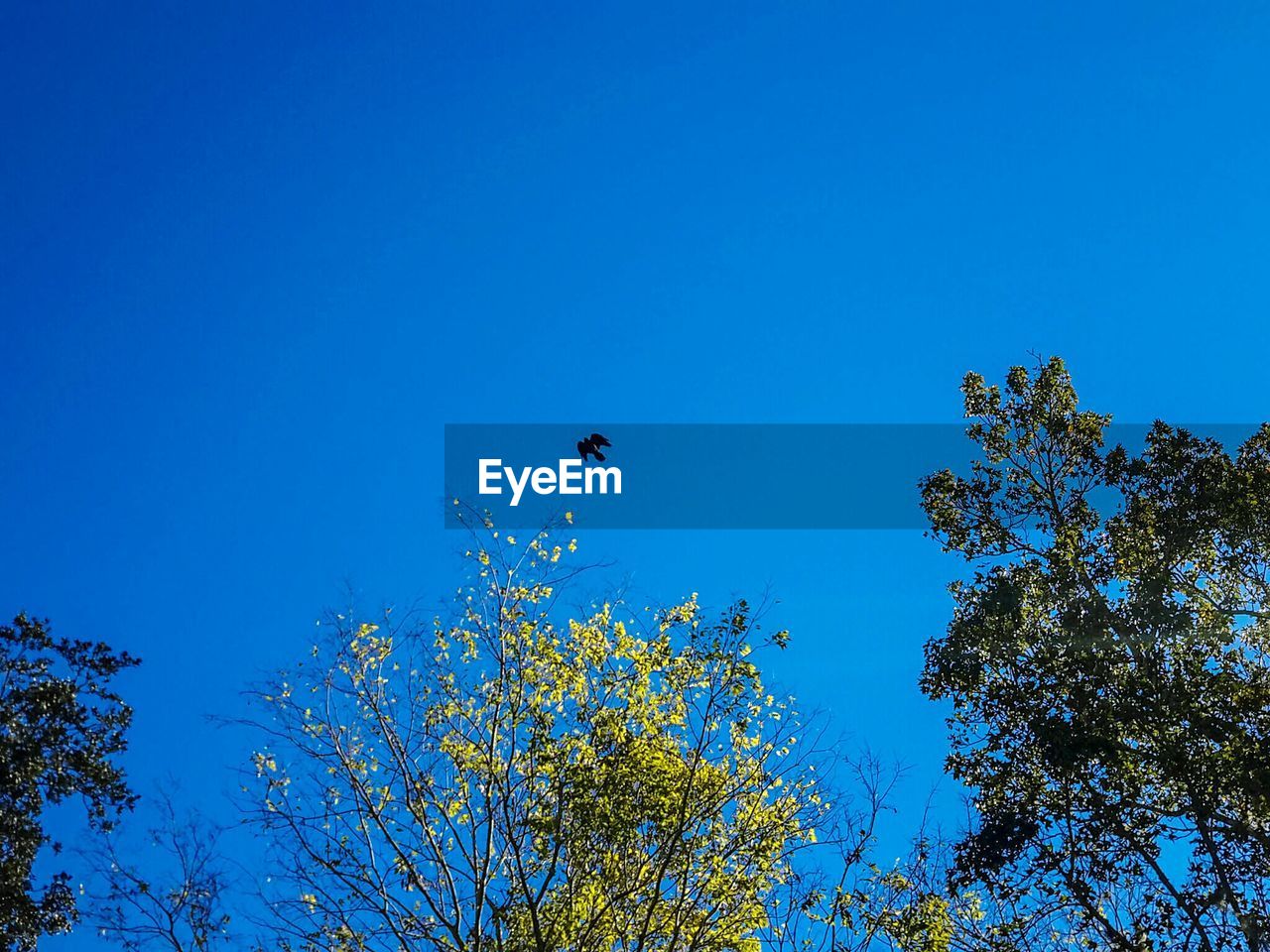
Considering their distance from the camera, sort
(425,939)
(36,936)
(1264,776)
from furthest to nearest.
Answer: (36,936) → (1264,776) → (425,939)

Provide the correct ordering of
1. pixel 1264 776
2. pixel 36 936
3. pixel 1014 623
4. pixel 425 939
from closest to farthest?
pixel 425 939 < pixel 1264 776 < pixel 1014 623 < pixel 36 936

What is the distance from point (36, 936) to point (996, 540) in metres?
17.9

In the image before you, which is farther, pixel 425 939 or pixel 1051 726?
pixel 1051 726

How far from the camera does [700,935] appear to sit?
12.6m

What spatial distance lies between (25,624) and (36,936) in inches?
227

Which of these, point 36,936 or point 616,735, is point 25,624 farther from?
point 616,735

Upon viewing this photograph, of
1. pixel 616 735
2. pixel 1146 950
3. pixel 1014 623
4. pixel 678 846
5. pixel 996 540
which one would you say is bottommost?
pixel 1146 950

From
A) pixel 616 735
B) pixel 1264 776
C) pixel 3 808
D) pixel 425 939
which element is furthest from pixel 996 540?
pixel 3 808

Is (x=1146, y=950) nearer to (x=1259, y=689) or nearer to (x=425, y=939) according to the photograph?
(x=1259, y=689)

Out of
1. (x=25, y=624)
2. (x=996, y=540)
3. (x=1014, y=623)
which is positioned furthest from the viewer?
(x=25, y=624)

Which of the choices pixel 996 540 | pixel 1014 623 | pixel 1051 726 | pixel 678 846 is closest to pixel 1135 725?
pixel 1051 726

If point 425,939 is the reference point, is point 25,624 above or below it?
above

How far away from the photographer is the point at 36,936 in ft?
62.8

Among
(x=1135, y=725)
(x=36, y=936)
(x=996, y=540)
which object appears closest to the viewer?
(x=1135, y=725)
